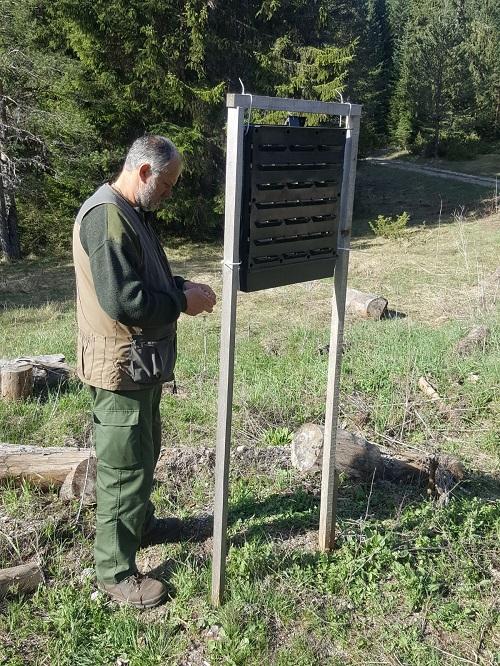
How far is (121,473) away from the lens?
2.71 metres

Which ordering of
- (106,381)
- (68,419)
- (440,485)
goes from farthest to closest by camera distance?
(68,419), (440,485), (106,381)

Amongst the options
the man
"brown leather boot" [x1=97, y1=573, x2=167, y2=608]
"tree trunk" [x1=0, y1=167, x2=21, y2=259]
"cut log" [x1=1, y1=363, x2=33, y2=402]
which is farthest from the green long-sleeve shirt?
"tree trunk" [x1=0, y1=167, x2=21, y2=259]

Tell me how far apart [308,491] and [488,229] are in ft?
50.9

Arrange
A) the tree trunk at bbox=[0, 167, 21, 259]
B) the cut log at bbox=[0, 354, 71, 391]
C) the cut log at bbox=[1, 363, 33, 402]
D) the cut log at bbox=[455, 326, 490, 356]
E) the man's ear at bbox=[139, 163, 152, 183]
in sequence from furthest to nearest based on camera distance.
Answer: the tree trunk at bbox=[0, 167, 21, 259] < the cut log at bbox=[455, 326, 490, 356] < the cut log at bbox=[0, 354, 71, 391] < the cut log at bbox=[1, 363, 33, 402] < the man's ear at bbox=[139, 163, 152, 183]

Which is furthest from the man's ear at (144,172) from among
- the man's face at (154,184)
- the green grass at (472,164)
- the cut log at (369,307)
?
the green grass at (472,164)

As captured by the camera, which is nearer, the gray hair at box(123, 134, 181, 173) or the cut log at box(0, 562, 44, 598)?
the gray hair at box(123, 134, 181, 173)

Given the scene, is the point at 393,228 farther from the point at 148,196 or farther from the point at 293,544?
the point at 148,196

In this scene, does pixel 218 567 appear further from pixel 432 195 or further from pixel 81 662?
pixel 432 195

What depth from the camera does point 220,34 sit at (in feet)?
56.5

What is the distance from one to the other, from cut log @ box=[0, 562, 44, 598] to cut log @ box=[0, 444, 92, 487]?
73cm

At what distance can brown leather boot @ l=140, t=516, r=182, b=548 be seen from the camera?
3244mm

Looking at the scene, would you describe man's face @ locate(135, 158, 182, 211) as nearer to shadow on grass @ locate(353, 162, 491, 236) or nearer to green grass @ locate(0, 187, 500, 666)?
green grass @ locate(0, 187, 500, 666)

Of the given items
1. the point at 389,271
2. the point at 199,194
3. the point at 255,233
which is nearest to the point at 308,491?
the point at 255,233

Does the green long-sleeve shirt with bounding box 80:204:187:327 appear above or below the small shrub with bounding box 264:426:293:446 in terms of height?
above
